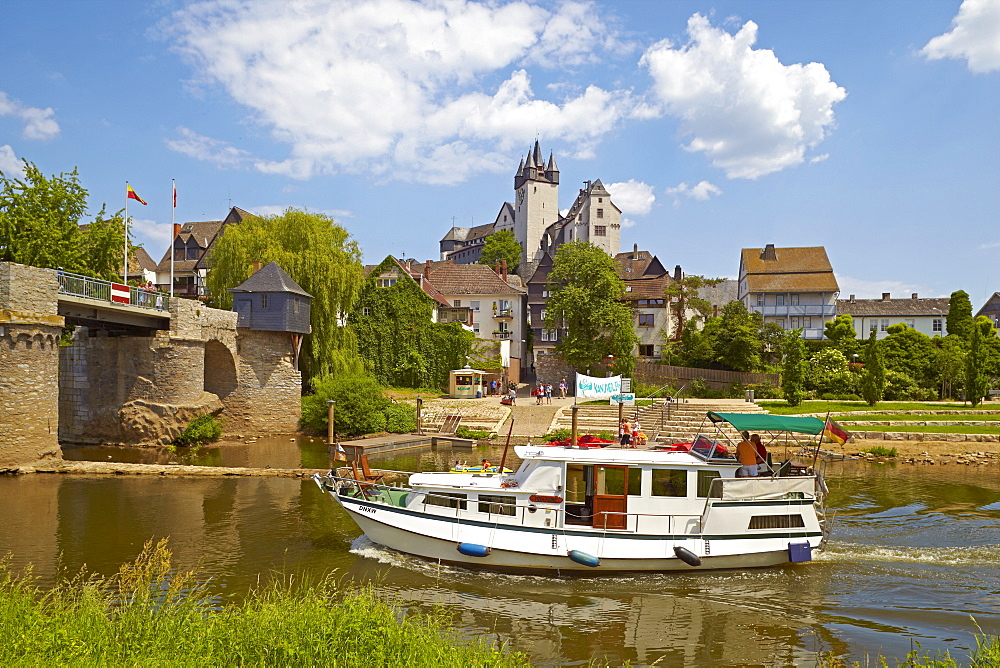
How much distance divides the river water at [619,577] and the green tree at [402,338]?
2408 centimetres

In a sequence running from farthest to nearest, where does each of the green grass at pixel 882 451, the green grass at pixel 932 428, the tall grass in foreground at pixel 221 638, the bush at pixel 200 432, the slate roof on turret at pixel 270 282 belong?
the slate roof on turret at pixel 270 282
the green grass at pixel 932 428
the bush at pixel 200 432
the green grass at pixel 882 451
the tall grass in foreground at pixel 221 638

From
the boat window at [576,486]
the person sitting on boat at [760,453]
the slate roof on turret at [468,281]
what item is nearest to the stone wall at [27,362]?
the boat window at [576,486]

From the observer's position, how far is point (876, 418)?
33.7 meters

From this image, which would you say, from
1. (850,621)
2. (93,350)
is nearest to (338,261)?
(93,350)

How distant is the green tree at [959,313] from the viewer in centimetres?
5516

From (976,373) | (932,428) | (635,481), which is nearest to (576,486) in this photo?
(635,481)

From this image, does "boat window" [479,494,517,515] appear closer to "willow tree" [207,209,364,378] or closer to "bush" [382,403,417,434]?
"bush" [382,403,417,434]

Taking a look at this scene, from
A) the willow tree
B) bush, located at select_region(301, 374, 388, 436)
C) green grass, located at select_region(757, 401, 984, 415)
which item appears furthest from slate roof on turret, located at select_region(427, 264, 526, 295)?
green grass, located at select_region(757, 401, 984, 415)

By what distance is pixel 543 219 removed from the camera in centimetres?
9300

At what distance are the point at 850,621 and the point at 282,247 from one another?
33709 millimetres

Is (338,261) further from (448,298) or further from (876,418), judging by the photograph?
(876,418)

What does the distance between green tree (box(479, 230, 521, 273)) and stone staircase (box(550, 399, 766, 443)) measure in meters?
52.5

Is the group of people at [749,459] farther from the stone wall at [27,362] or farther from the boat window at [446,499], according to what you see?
the stone wall at [27,362]

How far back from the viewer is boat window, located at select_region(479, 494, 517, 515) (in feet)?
47.2
